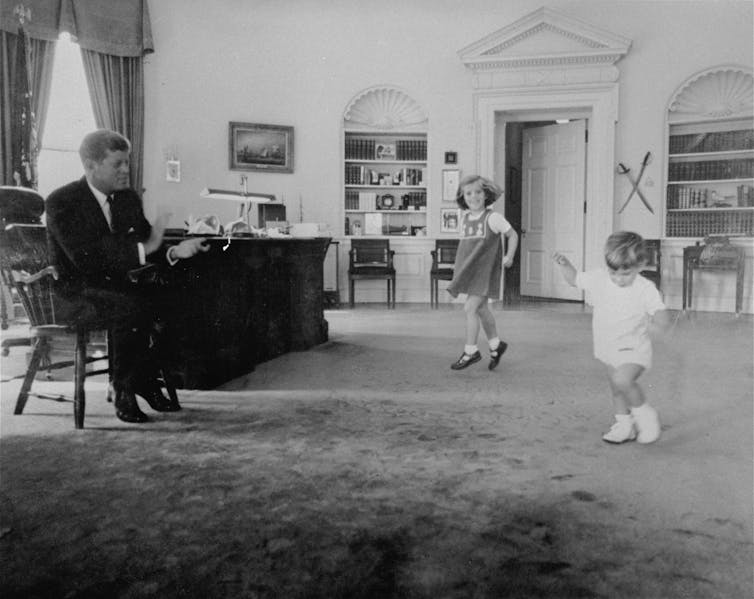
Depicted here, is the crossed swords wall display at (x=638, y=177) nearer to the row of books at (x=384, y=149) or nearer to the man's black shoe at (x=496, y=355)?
the row of books at (x=384, y=149)

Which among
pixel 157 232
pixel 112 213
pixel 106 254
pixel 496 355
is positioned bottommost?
pixel 496 355

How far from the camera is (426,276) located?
33.0 ft

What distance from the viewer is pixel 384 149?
395 inches

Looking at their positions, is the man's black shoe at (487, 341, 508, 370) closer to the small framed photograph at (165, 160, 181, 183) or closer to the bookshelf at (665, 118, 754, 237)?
the bookshelf at (665, 118, 754, 237)

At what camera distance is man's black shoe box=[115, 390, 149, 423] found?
3.35 metres

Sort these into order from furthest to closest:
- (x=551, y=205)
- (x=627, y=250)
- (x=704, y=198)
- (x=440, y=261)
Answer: (x=551, y=205) → (x=440, y=261) → (x=704, y=198) → (x=627, y=250)

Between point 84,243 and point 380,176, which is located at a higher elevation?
point 380,176

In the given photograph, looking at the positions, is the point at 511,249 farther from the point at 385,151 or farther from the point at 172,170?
the point at 172,170

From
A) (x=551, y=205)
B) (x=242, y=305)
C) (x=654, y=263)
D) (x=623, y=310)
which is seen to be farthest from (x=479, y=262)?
(x=551, y=205)

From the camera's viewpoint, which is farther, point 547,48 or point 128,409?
point 547,48

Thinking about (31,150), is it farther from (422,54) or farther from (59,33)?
(422,54)

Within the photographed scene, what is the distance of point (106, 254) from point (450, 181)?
23.2ft

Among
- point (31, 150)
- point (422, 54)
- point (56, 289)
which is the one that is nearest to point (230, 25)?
point (422, 54)

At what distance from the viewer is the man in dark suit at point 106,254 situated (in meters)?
3.24
